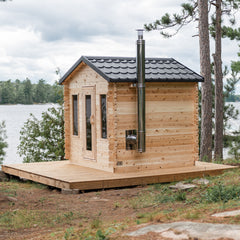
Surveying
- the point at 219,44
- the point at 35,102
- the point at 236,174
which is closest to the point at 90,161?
the point at 236,174

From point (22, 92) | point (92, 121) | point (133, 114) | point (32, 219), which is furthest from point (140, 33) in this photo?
point (22, 92)

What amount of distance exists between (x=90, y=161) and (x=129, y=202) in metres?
3.12

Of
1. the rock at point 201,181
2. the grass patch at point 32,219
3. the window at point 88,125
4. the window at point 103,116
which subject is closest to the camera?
the grass patch at point 32,219

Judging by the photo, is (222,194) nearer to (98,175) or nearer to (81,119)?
(98,175)

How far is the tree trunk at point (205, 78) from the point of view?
1432 centimetres

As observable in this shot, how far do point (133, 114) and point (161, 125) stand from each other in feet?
2.66

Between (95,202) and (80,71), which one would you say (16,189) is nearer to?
(95,202)

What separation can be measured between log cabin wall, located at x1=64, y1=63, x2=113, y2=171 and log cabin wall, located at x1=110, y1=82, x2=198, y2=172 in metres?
0.42

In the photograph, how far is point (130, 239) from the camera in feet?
15.3

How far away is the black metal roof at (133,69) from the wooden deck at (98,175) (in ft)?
6.88

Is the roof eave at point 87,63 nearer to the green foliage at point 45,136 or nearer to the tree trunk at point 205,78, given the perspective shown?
the green foliage at point 45,136

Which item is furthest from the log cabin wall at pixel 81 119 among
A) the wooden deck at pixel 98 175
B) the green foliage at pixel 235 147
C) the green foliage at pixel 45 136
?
the green foliage at pixel 235 147

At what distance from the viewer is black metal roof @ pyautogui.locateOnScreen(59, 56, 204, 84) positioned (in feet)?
32.9

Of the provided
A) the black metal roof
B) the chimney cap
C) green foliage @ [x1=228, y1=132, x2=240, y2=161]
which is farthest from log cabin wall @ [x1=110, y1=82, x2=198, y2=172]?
green foliage @ [x1=228, y1=132, x2=240, y2=161]
